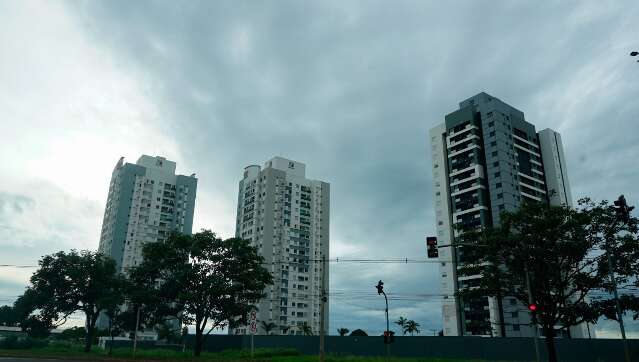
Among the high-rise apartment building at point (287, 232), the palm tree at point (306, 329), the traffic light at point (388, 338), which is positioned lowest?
the traffic light at point (388, 338)

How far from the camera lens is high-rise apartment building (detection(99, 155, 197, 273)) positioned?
476ft

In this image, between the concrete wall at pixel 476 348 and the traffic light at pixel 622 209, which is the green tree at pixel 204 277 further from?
the traffic light at pixel 622 209

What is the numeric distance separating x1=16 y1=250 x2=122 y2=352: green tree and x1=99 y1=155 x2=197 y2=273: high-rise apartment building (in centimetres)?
7189

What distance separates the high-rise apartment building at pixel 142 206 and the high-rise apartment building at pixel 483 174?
87.5m

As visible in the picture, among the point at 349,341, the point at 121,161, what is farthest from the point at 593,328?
the point at 121,161

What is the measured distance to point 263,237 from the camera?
138 meters

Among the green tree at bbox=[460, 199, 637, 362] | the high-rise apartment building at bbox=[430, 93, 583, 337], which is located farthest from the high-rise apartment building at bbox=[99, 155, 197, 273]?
the green tree at bbox=[460, 199, 637, 362]

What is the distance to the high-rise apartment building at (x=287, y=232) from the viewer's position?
134 metres

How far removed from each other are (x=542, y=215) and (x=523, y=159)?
7704cm

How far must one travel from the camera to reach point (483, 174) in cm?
10612

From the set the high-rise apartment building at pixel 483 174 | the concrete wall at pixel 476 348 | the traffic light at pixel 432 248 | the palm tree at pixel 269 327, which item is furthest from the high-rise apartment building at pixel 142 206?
the traffic light at pixel 432 248

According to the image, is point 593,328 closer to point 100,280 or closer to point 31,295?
point 100,280

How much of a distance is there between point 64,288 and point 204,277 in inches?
1115

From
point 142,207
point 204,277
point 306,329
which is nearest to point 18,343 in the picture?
point 204,277
